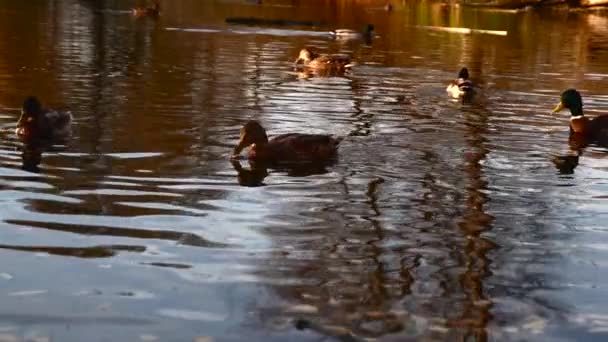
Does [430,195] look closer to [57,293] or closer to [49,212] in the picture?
[49,212]

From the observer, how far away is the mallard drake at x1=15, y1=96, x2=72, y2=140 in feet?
43.6

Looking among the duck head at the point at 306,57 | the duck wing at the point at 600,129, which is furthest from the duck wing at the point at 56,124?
the duck head at the point at 306,57

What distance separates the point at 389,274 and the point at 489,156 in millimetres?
5771

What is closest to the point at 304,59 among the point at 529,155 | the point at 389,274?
the point at 529,155

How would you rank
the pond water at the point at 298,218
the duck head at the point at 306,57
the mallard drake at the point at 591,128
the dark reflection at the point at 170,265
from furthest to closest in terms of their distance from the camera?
1. the duck head at the point at 306,57
2. the mallard drake at the point at 591,128
3. the dark reflection at the point at 170,265
4. the pond water at the point at 298,218

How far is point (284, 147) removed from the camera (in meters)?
12.5

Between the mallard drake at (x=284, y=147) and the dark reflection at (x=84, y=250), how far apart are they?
431 centimetres

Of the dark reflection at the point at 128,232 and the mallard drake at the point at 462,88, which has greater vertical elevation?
the mallard drake at the point at 462,88

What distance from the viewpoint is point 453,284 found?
7.48 m

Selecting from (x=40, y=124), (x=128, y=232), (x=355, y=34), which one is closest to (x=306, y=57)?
(x=40, y=124)

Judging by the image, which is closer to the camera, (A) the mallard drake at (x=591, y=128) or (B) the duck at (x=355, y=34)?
(A) the mallard drake at (x=591, y=128)

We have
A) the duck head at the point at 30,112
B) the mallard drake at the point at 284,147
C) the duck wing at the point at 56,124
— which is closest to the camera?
the mallard drake at the point at 284,147

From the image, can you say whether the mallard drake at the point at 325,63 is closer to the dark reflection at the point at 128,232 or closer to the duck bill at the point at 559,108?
the duck bill at the point at 559,108

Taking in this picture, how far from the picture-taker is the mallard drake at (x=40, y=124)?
43.6 ft
